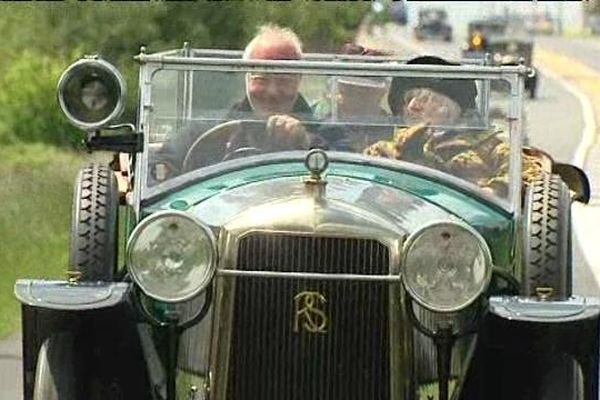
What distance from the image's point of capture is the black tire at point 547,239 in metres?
5.83

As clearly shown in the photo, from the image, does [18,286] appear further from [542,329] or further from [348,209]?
[542,329]

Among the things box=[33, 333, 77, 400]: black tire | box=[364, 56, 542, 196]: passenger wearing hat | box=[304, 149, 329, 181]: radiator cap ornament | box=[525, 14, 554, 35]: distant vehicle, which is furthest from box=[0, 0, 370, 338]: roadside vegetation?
box=[525, 14, 554, 35]: distant vehicle

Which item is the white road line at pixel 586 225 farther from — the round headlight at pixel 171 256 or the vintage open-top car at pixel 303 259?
the round headlight at pixel 171 256

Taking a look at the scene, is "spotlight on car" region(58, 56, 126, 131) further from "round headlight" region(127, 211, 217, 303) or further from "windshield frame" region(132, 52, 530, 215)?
"round headlight" region(127, 211, 217, 303)

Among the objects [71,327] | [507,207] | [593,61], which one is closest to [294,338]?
[71,327]

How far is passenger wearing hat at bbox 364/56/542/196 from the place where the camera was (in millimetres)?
6312

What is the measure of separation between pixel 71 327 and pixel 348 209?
987 millimetres

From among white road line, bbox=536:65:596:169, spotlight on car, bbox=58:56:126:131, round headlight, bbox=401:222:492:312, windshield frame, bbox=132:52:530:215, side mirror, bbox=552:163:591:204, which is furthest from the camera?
white road line, bbox=536:65:596:169

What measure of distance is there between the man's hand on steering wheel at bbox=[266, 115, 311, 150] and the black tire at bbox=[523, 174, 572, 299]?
0.83 metres

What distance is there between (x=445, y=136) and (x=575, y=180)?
119 cm

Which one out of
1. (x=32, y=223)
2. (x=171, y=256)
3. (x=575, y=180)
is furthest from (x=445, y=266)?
(x=32, y=223)

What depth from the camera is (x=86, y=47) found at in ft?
57.1

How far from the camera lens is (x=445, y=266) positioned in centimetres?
528

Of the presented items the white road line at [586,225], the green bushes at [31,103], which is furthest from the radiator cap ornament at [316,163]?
the green bushes at [31,103]
